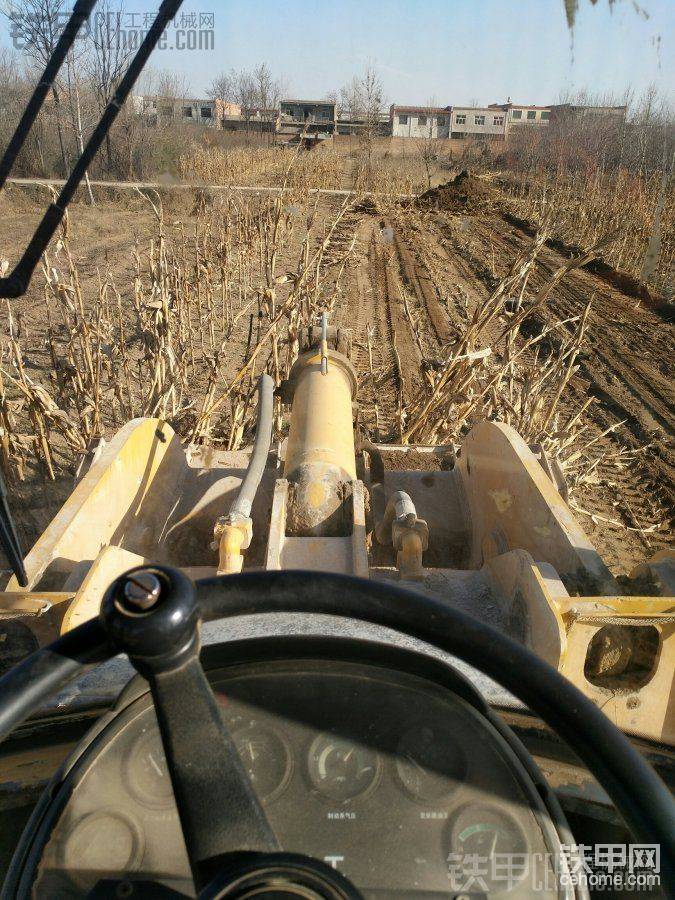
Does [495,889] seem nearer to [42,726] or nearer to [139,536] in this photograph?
[42,726]

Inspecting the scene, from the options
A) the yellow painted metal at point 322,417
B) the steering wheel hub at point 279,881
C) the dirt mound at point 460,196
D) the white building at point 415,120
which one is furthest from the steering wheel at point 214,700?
the white building at point 415,120

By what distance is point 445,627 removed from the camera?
876 mm

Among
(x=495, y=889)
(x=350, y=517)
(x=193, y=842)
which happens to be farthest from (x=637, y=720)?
(x=193, y=842)

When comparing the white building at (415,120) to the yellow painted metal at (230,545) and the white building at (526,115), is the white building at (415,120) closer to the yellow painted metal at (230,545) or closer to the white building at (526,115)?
the white building at (526,115)

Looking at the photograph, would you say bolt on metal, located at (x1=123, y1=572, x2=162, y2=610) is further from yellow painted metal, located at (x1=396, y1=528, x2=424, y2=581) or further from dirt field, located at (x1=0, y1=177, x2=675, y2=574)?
dirt field, located at (x1=0, y1=177, x2=675, y2=574)

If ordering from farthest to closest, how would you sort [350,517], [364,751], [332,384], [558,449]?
[558,449] < [332,384] < [350,517] < [364,751]

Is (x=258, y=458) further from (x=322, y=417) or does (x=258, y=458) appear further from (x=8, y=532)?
(x=8, y=532)

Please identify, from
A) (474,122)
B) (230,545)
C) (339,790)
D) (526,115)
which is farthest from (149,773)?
(474,122)

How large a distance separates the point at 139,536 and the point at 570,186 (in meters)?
26.0

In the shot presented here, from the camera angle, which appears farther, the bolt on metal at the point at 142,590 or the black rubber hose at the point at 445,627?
the black rubber hose at the point at 445,627

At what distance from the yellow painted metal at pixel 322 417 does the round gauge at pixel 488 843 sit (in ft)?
8.06

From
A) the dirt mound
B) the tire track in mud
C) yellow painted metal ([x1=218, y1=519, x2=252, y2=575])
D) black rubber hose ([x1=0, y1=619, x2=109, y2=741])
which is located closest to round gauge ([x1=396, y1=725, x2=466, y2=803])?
black rubber hose ([x1=0, y1=619, x2=109, y2=741])

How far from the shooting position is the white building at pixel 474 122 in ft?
144

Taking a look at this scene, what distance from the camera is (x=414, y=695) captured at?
106 centimetres
